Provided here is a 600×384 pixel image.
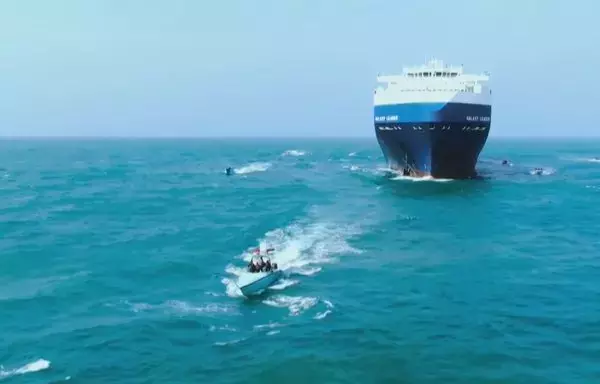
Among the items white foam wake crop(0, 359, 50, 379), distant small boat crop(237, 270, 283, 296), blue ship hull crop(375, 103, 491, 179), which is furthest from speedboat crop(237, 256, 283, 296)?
blue ship hull crop(375, 103, 491, 179)

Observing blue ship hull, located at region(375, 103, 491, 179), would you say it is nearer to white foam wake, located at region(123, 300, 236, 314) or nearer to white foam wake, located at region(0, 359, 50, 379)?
white foam wake, located at region(123, 300, 236, 314)

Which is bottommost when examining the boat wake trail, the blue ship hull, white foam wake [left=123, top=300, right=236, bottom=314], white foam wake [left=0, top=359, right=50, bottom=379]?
white foam wake [left=0, top=359, right=50, bottom=379]

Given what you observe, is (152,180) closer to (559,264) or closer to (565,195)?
(565,195)

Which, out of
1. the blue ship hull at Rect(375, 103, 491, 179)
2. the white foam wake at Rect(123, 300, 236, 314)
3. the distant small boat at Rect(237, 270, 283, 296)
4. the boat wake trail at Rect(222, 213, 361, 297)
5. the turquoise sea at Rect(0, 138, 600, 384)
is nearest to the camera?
the turquoise sea at Rect(0, 138, 600, 384)

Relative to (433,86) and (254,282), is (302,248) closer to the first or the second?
(254,282)

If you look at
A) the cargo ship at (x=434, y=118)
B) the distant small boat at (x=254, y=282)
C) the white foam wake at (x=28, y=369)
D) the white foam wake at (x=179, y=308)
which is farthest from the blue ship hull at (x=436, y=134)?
the white foam wake at (x=28, y=369)

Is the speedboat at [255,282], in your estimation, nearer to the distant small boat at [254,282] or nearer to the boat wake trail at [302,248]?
the distant small boat at [254,282]

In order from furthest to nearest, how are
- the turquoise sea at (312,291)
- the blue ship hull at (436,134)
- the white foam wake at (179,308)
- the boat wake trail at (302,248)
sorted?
the blue ship hull at (436,134)
the boat wake trail at (302,248)
the white foam wake at (179,308)
the turquoise sea at (312,291)

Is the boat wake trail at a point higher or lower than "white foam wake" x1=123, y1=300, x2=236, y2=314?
higher
